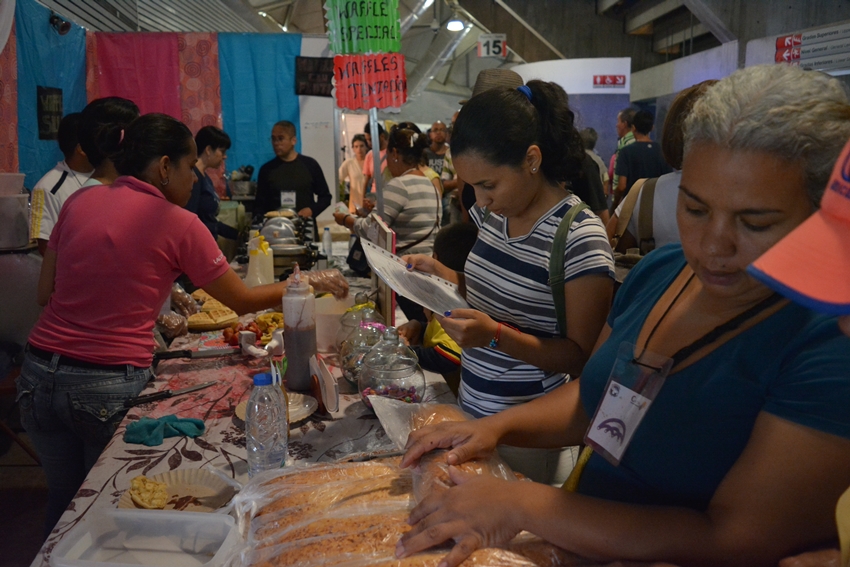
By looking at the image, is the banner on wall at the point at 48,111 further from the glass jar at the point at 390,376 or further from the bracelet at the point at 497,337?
the bracelet at the point at 497,337

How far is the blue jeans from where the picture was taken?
6.73 feet

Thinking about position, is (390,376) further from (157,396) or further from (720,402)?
(720,402)

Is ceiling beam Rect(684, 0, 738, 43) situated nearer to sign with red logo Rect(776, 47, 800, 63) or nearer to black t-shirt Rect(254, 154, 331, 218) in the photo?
sign with red logo Rect(776, 47, 800, 63)

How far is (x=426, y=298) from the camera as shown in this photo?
5.94 ft

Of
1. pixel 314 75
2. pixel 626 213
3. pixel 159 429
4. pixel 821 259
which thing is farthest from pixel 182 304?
pixel 314 75

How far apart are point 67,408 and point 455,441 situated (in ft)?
5.06

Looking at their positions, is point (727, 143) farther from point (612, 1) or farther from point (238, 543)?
point (612, 1)

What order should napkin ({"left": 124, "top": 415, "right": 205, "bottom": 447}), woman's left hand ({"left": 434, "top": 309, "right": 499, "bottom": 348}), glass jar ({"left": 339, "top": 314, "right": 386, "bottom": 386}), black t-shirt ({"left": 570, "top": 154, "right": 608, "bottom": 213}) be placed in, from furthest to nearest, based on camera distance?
black t-shirt ({"left": 570, "top": 154, "right": 608, "bottom": 213}) → glass jar ({"left": 339, "top": 314, "right": 386, "bottom": 386}) → napkin ({"left": 124, "top": 415, "right": 205, "bottom": 447}) → woman's left hand ({"left": 434, "top": 309, "right": 499, "bottom": 348})

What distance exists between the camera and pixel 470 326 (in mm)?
1605

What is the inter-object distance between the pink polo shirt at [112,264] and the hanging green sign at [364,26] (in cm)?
226

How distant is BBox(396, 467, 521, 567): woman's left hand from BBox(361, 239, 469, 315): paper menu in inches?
32.9

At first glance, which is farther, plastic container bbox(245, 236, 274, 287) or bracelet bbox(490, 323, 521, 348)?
plastic container bbox(245, 236, 274, 287)

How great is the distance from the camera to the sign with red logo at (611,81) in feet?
33.1

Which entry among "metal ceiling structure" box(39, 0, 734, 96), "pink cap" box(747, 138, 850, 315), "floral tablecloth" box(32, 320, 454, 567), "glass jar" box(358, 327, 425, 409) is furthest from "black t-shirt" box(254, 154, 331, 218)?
"pink cap" box(747, 138, 850, 315)
